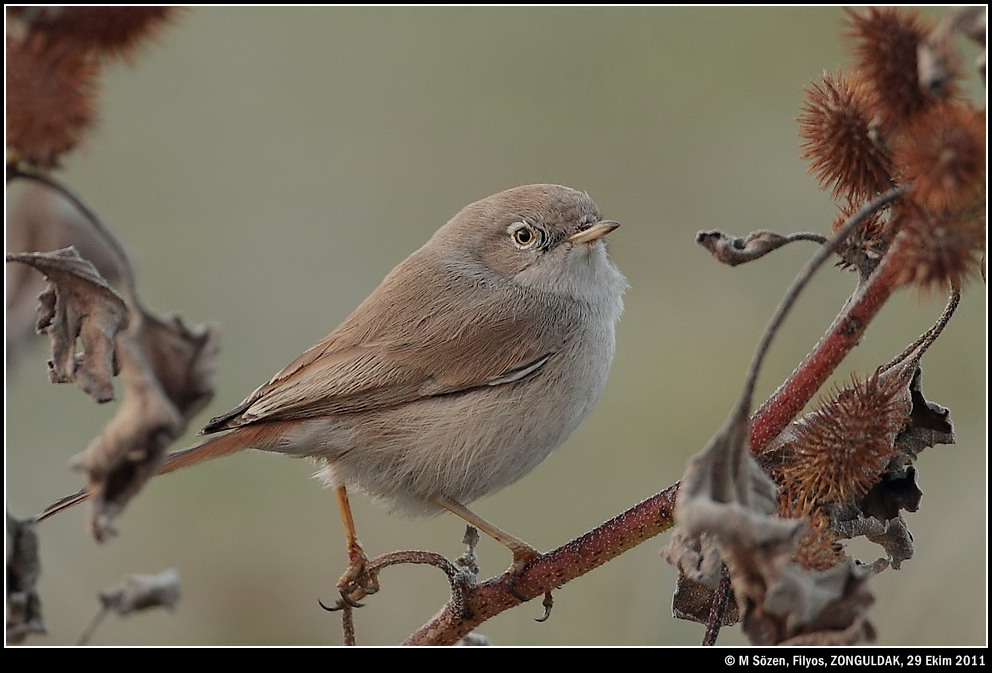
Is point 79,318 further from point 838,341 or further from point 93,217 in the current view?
point 838,341

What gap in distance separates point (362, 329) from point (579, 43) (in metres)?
3.15

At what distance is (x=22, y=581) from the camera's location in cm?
192

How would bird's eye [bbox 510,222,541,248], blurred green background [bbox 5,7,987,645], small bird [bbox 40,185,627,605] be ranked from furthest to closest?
1. blurred green background [bbox 5,7,987,645]
2. bird's eye [bbox 510,222,541,248]
3. small bird [bbox 40,185,627,605]

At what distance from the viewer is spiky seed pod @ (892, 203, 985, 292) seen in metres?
1.86

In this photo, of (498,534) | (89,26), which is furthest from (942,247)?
(498,534)

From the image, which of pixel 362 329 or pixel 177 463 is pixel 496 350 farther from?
pixel 177 463

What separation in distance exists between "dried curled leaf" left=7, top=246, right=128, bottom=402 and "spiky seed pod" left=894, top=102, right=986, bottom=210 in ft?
4.75

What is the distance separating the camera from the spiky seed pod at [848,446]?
2211mm

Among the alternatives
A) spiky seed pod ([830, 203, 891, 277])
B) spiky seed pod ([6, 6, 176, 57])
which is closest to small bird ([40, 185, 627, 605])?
spiky seed pod ([830, 203, 891, 277])

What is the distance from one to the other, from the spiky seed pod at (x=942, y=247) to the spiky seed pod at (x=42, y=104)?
1411 millimetres

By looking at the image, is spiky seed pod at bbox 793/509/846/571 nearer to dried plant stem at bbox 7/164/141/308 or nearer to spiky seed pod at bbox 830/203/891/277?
spiky seed pod at bbox 830/203/891/277

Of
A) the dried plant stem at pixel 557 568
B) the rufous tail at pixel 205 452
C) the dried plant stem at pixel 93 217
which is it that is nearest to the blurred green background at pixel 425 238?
the rufous tail at pixel 205 452

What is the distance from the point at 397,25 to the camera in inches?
260

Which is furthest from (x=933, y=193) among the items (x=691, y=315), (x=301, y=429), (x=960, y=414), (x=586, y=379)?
(x=691, y=315)
